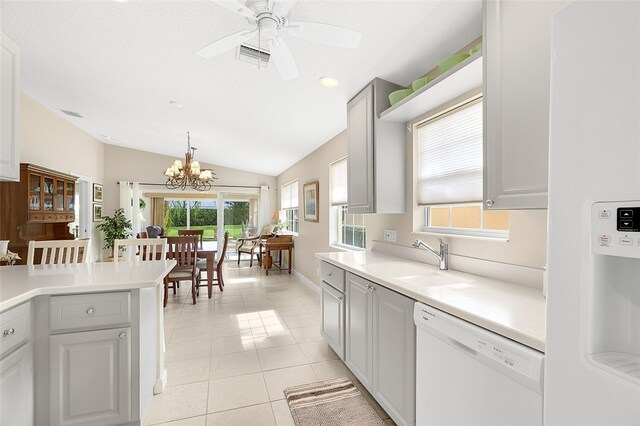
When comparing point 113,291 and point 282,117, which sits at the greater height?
point 282,117

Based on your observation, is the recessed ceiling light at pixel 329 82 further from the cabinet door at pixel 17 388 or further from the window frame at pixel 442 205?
the cabinet door at pixel 17 388

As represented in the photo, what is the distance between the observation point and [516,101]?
133 cm

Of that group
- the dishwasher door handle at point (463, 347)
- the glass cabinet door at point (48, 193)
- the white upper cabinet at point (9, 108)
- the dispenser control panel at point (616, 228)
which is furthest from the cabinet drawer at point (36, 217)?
the dispenser control panel at point (616, 228)

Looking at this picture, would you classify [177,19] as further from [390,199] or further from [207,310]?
[207,310]

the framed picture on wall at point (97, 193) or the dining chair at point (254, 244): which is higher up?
the framed picture on wall at point (97, 193)

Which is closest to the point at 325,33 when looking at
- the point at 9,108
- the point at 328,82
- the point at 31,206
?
the point at 328,82

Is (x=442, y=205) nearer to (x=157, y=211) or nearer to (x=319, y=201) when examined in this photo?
(x=319, y=201)

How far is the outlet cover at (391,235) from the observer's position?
285 centimetres

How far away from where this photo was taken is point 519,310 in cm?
122

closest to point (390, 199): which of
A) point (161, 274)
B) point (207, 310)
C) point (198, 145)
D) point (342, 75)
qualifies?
point (342, 75)

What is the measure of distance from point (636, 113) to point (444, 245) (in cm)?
158

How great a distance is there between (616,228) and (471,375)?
0.80 meters

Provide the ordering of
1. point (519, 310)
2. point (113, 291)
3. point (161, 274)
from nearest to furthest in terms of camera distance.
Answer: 1. point (519, 310)
2. point (113, 291)
3. point (161, 274)

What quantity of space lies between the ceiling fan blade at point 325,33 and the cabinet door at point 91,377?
6.08 ft
